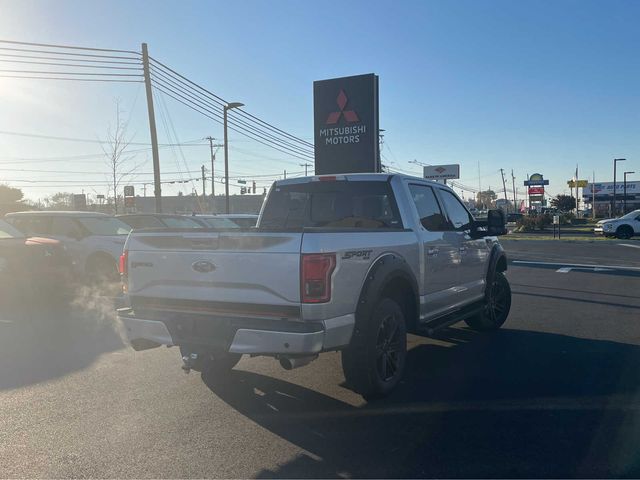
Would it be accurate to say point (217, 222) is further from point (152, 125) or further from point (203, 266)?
point (203, 266)

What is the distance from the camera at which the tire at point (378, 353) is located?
15.1 feet

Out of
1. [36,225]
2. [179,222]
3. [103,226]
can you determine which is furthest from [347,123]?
[36,225]

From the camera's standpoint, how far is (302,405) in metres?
4.93

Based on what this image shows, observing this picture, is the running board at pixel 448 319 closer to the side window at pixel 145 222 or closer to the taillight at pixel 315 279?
the taillight at pixel 315 279

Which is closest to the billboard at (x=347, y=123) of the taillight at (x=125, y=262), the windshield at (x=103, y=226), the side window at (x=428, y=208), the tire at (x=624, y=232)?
the windshield at (x=103, y=226)

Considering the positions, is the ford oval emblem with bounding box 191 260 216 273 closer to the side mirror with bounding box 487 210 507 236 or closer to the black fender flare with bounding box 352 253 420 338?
the black fender flare with bounding box 352 253 420 338

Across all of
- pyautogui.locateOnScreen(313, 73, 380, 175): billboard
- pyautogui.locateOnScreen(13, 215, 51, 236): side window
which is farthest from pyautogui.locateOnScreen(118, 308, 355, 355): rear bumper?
pyautogui.locateOnScreen(313, 73, 380, 175): billboard

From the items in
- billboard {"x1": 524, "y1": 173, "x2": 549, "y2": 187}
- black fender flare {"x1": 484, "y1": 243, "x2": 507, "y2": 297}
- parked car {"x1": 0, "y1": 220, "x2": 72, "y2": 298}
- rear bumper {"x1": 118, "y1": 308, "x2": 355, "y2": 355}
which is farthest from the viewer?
billboard {"x1": 524, "y1": 173, "x2": 549, "y2": 187}

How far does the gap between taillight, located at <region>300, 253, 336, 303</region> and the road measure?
106 centimetres

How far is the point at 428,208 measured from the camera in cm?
634

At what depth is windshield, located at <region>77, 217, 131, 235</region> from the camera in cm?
1217

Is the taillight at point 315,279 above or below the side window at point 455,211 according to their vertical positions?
below

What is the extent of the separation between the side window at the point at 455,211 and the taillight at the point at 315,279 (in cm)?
304

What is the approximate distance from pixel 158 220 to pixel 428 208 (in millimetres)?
9686
